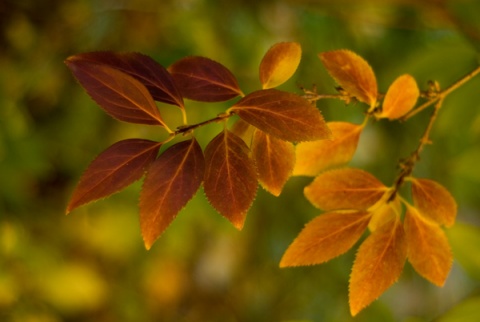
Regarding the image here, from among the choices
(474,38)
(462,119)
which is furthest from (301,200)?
(474,38)

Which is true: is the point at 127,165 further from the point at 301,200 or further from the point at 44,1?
the point at 44,1

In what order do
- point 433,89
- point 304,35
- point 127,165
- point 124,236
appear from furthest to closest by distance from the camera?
point 124,236 < point 304,35 < point 433,89 < point 127,165

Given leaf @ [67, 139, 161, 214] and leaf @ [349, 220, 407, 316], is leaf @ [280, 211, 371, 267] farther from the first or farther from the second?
leaf @ [67, 139, 161, 214]

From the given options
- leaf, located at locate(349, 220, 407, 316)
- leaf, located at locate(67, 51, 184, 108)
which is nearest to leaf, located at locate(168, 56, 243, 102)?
leaf, located at locate(67, 51, 184, 108)

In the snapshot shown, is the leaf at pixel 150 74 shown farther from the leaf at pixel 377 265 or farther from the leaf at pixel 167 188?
the leaf at pixel 377 265

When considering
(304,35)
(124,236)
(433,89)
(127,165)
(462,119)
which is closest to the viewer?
(127,165)

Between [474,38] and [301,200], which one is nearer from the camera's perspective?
[474,38]

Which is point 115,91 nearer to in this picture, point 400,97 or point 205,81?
point 205,81
